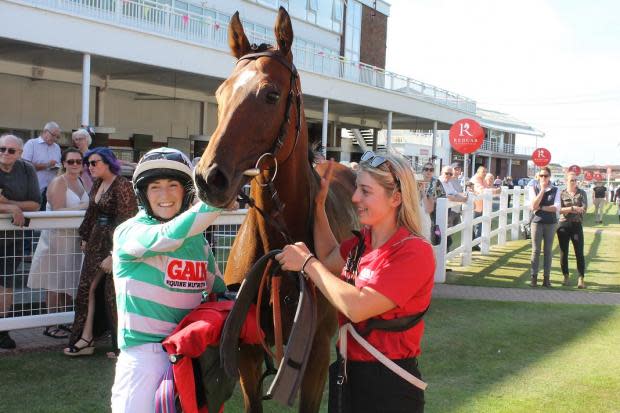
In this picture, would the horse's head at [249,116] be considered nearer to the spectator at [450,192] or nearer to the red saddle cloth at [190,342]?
the red saddle cloth at [190,342]

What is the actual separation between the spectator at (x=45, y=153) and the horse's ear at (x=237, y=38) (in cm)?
651

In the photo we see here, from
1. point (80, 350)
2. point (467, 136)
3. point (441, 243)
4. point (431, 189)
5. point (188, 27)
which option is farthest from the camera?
point (188, 27)

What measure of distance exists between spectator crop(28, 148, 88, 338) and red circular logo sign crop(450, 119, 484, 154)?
1007cm

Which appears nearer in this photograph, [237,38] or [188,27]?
[237,38]

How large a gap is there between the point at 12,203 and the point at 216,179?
3858 mm

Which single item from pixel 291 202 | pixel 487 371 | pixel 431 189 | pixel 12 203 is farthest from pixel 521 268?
pixel 291 202

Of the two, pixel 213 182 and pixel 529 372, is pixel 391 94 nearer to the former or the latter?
pixel 529 372

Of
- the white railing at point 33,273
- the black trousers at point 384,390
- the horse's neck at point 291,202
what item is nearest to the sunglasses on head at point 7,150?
the white railing at point 33,273

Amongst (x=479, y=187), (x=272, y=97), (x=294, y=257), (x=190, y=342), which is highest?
(x=272, y=97)

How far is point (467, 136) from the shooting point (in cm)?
1395

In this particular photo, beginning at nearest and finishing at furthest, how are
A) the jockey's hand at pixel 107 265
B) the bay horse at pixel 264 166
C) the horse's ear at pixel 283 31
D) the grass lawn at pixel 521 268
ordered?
the bay horse at pixel 264 166
the horse's ear at pixel 283 31
the jockey's hand at pixel 107 265
the grass lawn at pixel 521 268

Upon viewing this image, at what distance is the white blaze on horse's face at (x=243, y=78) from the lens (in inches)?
101

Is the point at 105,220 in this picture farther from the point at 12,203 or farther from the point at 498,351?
the point at 498,351

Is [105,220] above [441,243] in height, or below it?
above
